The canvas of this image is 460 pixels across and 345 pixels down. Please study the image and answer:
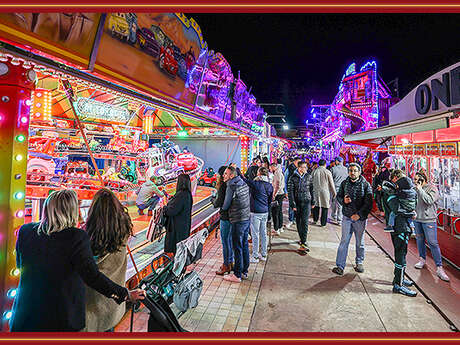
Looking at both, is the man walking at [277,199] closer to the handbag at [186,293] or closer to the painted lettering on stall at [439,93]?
the handbag at [186,293]

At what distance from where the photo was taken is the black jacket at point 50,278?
5.44 feet

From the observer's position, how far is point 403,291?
402cm

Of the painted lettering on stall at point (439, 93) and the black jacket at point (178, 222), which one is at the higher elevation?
the painted lettering on stall at point (439, 93)

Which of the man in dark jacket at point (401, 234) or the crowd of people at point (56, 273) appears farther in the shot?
the man in dark jacket at point (401, 234)

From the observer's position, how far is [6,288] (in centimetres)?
211

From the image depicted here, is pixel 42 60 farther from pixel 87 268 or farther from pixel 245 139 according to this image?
pixel 245 139

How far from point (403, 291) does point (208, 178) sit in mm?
10066

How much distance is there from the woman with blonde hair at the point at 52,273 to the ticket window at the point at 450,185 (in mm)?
7615

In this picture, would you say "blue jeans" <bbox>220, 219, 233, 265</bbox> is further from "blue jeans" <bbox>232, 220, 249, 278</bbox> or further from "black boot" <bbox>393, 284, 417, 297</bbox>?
"black boot" <bbox>393, 284, 417, 297</bbox>

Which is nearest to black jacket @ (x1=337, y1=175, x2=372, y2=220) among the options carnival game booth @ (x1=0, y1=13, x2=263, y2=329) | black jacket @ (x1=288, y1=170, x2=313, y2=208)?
black jacket @ (x1=288, y1=170, x2=313, y2=208)

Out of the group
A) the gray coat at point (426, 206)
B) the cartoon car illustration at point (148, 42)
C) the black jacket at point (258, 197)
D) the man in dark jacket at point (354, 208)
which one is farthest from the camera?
the black jacket at point (258, 197)

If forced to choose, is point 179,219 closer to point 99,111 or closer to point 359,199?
Result: point 359,199

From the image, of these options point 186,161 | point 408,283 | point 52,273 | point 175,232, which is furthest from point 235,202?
point 186,161

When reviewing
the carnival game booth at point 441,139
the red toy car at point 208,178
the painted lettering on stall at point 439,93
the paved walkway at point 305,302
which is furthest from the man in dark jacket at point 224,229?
the red toy car at point 208,178
